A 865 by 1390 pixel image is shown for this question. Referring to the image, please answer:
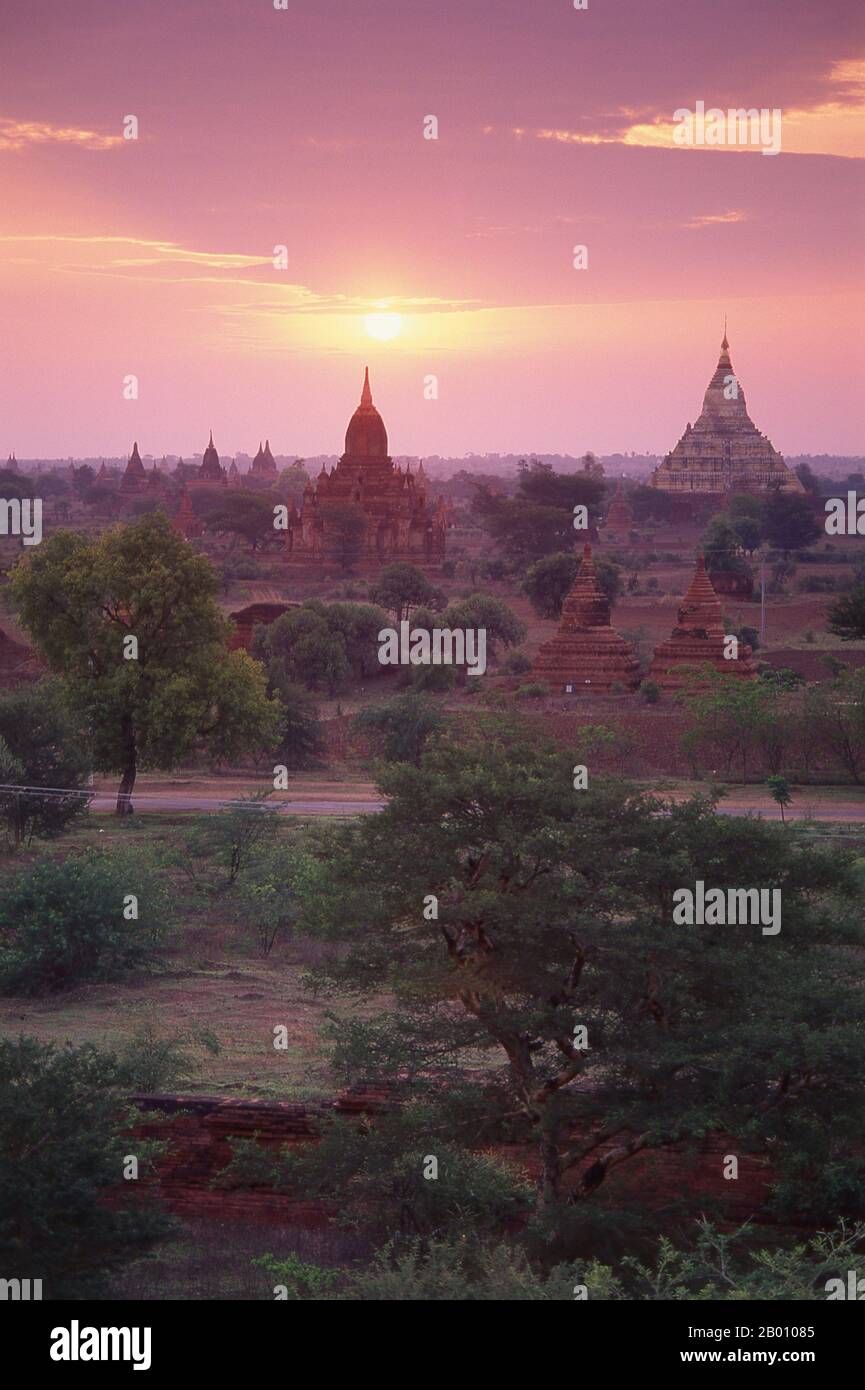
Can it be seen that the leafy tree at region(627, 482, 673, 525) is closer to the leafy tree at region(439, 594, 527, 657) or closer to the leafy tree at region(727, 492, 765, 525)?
the leafy tree at region(727, 492, 765, 525)

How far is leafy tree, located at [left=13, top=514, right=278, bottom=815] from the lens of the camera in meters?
29.5

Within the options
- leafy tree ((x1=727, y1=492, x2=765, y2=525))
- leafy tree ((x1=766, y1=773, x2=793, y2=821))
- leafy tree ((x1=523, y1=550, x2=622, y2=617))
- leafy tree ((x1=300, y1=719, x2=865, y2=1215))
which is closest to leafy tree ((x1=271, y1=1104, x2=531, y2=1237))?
leafy tree ((x1=300, y1=719, x2=865, y2=1215))

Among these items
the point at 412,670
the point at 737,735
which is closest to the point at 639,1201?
the point at 737,735

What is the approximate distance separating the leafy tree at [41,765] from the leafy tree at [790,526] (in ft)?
194

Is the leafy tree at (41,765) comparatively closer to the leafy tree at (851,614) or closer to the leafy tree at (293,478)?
the leafy tree at (851,614)

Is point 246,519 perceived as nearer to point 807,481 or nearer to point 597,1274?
point 807,481

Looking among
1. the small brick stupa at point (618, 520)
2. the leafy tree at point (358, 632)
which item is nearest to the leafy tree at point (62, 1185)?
the leafy tree at point (358, 632)

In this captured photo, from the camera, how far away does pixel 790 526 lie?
8306cm

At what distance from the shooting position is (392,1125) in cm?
1196

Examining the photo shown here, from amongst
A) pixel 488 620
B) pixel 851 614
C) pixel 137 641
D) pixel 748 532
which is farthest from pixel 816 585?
pixel 137 641

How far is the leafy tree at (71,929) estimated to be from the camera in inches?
742

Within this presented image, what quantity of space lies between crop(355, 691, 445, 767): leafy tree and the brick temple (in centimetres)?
3969

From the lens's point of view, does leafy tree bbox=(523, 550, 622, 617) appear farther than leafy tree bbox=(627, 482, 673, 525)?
No
